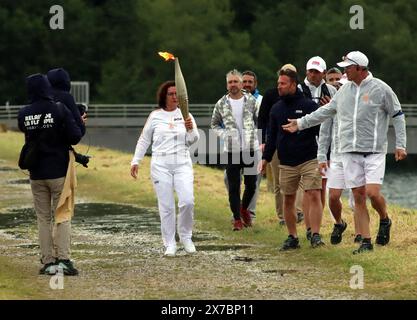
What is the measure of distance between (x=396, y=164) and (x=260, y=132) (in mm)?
53819

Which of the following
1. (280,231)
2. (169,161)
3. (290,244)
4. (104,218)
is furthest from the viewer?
(104,218)

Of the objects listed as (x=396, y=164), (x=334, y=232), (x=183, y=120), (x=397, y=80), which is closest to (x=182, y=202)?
(x=183, y=120)

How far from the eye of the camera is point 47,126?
1203cm

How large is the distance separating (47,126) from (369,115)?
3.29m

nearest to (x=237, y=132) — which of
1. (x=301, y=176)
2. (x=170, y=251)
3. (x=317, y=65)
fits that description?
(x=317, y=65)

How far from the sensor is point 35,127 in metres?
12.0

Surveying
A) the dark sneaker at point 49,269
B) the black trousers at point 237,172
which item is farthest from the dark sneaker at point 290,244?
the dark sneaker at point 49,269

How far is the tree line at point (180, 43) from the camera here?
317ft

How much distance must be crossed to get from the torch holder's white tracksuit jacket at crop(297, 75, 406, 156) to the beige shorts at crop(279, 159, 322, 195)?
2.87 feet

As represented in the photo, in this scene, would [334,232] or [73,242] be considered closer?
[334,232]

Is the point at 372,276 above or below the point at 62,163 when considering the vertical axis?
below

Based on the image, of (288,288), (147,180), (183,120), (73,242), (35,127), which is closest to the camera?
(288,288)

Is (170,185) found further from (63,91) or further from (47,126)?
(47,126)
